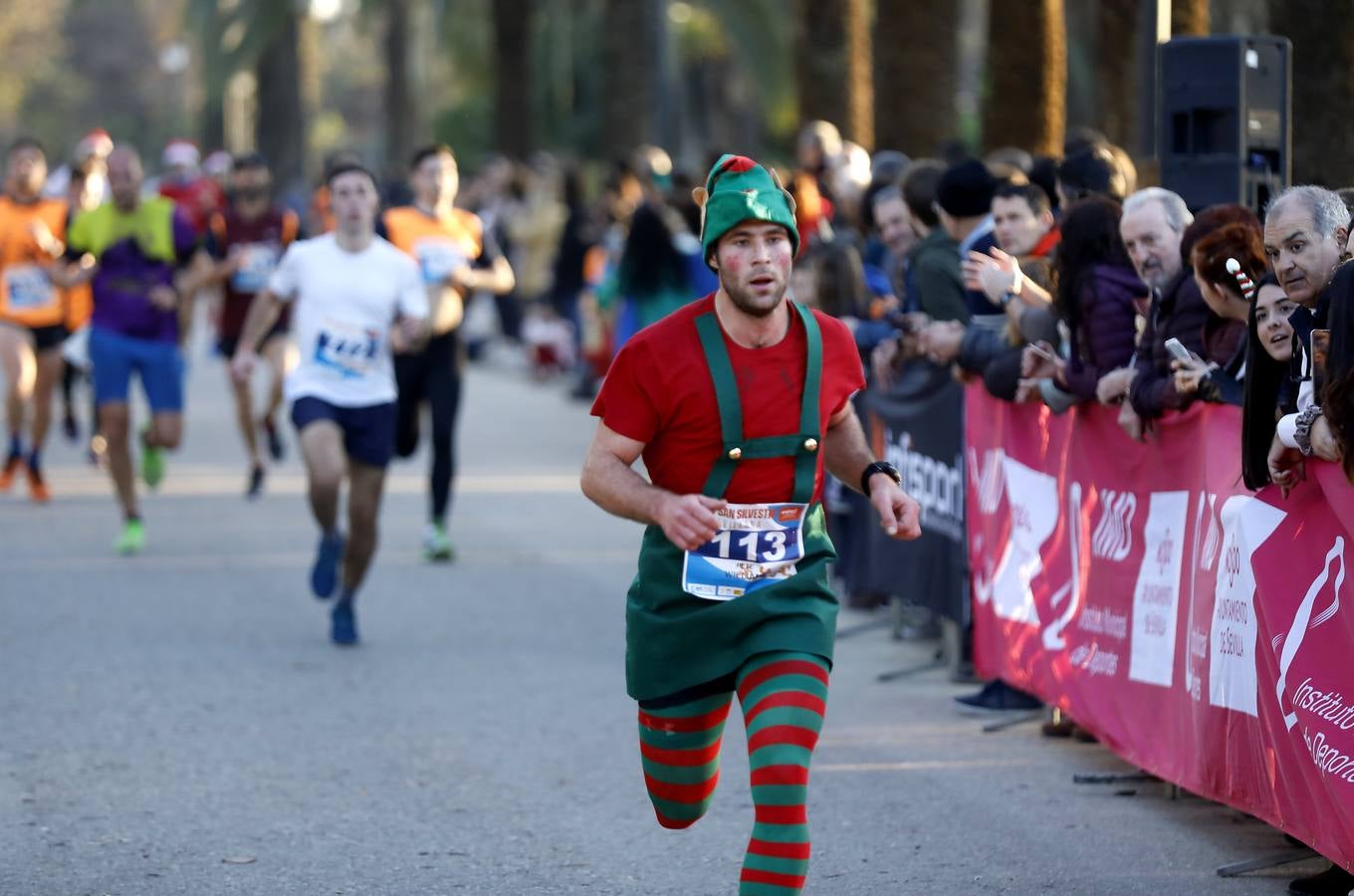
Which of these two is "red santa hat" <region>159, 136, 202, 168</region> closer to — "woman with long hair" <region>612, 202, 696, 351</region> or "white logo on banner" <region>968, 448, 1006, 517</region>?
"woman with long hair" <region>612, 202, 696, 351</region>

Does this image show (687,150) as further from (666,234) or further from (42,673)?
(42,673)

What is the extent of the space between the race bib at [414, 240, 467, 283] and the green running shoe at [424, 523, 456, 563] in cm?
146

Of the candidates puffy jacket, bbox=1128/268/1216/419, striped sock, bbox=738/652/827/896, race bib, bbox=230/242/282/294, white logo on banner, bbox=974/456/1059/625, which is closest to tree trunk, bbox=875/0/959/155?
race bib, bbox=230/242/282/294

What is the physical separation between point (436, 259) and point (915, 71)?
8.59 m

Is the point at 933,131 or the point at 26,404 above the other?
the point at 933,131

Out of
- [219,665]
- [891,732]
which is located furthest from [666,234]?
[891,732]

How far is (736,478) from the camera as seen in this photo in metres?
5.45

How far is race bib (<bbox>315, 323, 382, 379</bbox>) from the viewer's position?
10570 millimetres

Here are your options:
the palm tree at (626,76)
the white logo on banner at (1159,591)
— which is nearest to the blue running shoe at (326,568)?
the white logo on banner at (1159,591)

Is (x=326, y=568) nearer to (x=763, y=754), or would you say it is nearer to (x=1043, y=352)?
(x=1043, y=352)

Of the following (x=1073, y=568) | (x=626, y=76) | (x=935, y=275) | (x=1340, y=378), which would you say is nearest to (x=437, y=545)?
(x=935, y=275)

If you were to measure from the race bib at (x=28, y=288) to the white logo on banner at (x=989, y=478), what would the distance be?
8.44 metres

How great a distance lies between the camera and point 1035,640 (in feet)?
28.2

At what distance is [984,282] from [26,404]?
9.29 meters
